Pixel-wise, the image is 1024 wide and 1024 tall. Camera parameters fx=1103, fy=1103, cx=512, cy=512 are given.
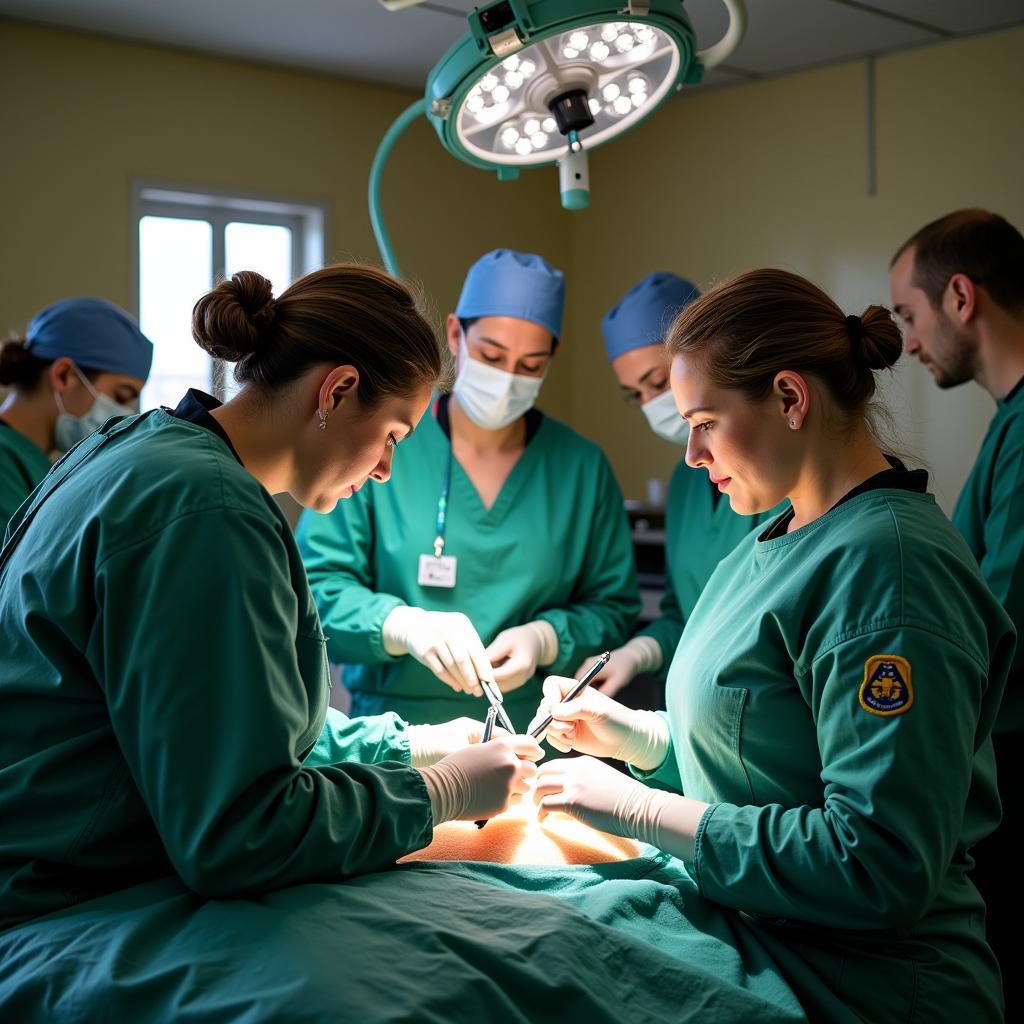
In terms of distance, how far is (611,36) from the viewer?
1451 millimetres

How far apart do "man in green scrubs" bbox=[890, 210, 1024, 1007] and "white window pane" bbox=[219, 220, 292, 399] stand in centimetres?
271

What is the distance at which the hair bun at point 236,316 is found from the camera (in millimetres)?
1311

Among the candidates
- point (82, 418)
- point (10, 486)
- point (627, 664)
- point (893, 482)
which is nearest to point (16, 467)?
point (10, 486)

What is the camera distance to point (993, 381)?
2.32 m

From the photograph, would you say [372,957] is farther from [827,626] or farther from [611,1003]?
[827,626]

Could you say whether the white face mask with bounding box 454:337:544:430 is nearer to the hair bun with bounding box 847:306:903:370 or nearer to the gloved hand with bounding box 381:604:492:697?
the gloved hand with bounding box 381:604:492:697

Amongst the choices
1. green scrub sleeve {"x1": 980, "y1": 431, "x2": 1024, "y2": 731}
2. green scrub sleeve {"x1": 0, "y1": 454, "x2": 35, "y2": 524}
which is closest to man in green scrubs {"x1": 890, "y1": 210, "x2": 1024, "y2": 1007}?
green scrub sleeve {"x1": 980, "y1": 431, "x2": 1024, "y2": 731}

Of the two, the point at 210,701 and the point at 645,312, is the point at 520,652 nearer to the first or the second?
the point at 645,312

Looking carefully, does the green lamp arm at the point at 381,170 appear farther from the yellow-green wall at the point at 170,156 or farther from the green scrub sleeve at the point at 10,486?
the yellow-green wall at the point at 170,156

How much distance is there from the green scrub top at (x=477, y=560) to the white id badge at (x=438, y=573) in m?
0.02

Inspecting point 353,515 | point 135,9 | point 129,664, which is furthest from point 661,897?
point 135,9

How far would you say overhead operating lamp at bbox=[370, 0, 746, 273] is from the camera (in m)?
1.36

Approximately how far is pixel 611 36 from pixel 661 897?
1.08 metres

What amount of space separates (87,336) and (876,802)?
224 centimetres
